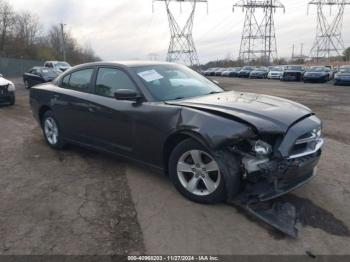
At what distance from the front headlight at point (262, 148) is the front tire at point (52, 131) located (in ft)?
12.1

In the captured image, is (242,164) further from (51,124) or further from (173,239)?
(51,124)

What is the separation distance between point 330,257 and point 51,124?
4996 millimetres

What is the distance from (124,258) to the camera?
120 inches

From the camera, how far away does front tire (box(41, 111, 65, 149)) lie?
621cm

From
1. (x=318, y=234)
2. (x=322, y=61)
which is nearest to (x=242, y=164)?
(x=318, y=234)

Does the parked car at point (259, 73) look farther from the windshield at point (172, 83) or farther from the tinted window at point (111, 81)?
the tinted window at point (111, 81)

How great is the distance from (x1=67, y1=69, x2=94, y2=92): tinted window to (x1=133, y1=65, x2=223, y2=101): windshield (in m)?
0.98

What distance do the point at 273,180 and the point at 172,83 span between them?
1981mm

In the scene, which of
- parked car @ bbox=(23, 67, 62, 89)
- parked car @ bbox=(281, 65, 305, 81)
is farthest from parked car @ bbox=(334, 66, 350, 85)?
parked car @ bbox=(23, 67, 62, 89)

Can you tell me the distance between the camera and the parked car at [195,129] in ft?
12.0

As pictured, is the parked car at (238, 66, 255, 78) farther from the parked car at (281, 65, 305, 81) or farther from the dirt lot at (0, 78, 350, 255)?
the dirt lot at (0, 78, 350, 255)

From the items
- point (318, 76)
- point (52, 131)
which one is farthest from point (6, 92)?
point (318, 76)

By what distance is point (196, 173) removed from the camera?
402 centimetres

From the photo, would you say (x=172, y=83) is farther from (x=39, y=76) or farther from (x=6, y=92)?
(x=39, y=76)
